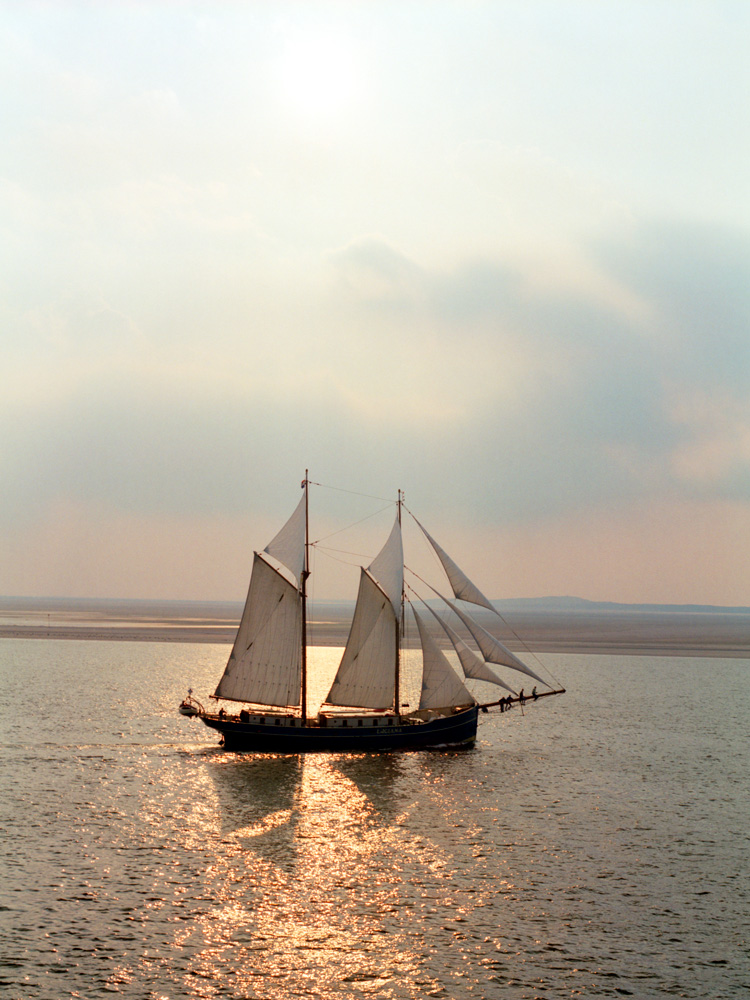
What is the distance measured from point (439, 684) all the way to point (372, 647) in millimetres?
5355

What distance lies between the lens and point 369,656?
211 ft

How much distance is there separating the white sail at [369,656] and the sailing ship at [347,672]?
7 cm

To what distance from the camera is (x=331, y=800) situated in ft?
154

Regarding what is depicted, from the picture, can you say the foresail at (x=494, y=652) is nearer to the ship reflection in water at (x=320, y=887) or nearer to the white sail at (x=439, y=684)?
the white sail at (x=439, y=684)

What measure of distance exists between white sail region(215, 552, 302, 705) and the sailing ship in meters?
0.07

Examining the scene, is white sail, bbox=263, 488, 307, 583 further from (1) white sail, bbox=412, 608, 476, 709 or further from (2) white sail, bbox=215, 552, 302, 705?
(1) white sail, bbox=412, 608, 476, 709

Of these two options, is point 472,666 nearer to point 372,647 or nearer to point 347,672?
point 372,647

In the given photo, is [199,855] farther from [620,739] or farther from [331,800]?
[620,739]

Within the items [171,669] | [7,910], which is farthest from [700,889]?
[171,669]

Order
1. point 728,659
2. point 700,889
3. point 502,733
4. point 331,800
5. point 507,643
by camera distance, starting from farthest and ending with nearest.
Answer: point 507,643, point 728,659, point 502,733, point 331,800, point 700,889

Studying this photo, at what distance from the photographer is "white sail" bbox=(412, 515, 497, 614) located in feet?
213

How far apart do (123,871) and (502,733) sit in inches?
1598

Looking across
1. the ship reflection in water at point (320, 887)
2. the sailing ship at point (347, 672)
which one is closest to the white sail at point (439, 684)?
the sailing ship at point (347, 672)

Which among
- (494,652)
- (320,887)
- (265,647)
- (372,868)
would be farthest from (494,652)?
(320,887)
